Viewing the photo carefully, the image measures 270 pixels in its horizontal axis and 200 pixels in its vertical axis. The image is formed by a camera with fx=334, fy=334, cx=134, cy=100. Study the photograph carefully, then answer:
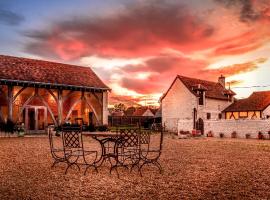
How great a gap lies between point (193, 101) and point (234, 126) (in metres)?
8.11

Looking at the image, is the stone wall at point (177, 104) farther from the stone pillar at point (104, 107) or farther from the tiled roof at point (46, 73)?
the tiled roof at point (46, 73)

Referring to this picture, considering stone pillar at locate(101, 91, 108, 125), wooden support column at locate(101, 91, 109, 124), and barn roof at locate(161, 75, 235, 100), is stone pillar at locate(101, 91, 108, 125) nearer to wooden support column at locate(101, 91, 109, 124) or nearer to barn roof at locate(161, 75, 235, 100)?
wooden support column at locate(101, 91, 109, 124)

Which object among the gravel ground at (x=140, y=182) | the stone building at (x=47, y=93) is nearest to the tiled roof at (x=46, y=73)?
the stone building at (x=47, y=93)

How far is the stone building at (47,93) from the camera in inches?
1027

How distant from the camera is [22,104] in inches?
1091

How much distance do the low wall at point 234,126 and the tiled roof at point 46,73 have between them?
860cm

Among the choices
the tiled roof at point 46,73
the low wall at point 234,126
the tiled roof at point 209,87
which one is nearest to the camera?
the tiled roof at point 46,73

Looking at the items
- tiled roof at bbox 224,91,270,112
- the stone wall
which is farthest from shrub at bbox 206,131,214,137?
tiled roof at bbox 224,91,270,112

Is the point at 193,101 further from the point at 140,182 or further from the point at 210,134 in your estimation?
the point at 140,182

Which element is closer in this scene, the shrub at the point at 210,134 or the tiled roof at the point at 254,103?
the shrub at the point at 210,134

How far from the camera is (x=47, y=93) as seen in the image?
29.7 metres

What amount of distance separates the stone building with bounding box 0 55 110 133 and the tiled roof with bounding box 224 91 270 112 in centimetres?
1656

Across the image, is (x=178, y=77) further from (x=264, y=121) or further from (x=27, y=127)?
(x=27, y=127)

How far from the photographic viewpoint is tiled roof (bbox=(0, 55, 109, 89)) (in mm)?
26266
